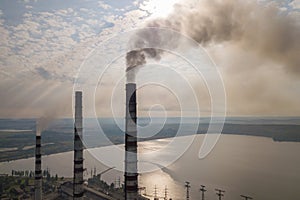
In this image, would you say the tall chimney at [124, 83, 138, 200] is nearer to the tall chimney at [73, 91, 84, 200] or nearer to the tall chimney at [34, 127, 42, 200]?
the tall chimney at [73, 91, 84, 200]

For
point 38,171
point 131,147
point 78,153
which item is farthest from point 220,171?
point 131,147

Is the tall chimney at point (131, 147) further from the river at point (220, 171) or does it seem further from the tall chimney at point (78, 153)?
the river at point (220, 171)

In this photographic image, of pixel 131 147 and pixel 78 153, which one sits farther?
Result: pixel 78 153

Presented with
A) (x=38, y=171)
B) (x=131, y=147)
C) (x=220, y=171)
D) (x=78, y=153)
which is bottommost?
(x=220, y=171)

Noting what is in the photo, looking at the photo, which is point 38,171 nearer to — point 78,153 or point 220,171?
point 78,153

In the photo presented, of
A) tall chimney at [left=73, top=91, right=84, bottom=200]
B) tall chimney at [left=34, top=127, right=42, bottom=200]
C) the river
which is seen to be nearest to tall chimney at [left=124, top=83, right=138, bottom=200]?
tall chimney at [left=73, top=91, right=84, bottom=200]

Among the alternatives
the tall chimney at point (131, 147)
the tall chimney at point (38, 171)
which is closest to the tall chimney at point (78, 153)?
the tall chimney at point (131, 147)

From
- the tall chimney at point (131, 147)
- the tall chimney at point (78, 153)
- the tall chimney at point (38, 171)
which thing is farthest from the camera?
the tall chimney at point (38, 171)
